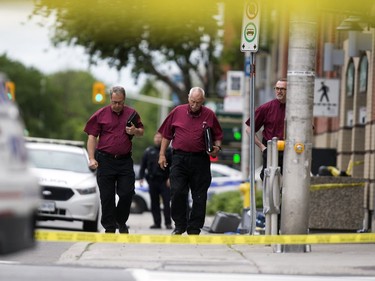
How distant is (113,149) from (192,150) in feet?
3.08

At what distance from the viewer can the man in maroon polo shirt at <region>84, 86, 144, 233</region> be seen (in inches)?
599

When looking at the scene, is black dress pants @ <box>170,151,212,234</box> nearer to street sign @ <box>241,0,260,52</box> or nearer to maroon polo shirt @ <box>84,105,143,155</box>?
maroon polo shirt @ <box>84,105,143,155</box>

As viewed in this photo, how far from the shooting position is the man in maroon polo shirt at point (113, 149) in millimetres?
15227

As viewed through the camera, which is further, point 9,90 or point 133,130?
point 133,130

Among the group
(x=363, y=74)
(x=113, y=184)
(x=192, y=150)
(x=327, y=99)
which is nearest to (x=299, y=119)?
(x=192, y=150)

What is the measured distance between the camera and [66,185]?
20234mm

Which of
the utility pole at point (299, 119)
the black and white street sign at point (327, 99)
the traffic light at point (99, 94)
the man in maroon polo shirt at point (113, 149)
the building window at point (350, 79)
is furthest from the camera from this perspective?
the traffic light at point (99, 94)

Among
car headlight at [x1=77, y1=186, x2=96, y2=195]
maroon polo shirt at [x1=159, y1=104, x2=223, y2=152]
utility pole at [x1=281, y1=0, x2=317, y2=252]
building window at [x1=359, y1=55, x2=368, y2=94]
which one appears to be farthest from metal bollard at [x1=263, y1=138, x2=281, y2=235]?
building window at [x1=359, y1=55, x2=368, y2=94]

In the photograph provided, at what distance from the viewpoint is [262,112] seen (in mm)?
15086

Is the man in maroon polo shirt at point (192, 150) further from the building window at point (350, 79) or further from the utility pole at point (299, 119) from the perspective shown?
the building window at point (350, 79)

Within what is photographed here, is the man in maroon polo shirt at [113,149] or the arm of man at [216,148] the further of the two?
the man in maroon polo shirt at [113,149]

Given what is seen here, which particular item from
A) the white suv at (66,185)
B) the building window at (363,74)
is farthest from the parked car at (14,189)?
the building window at (363,74)

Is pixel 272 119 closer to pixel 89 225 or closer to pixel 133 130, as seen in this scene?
pixel 133 130

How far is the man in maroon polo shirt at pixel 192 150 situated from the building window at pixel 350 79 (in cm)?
1018
